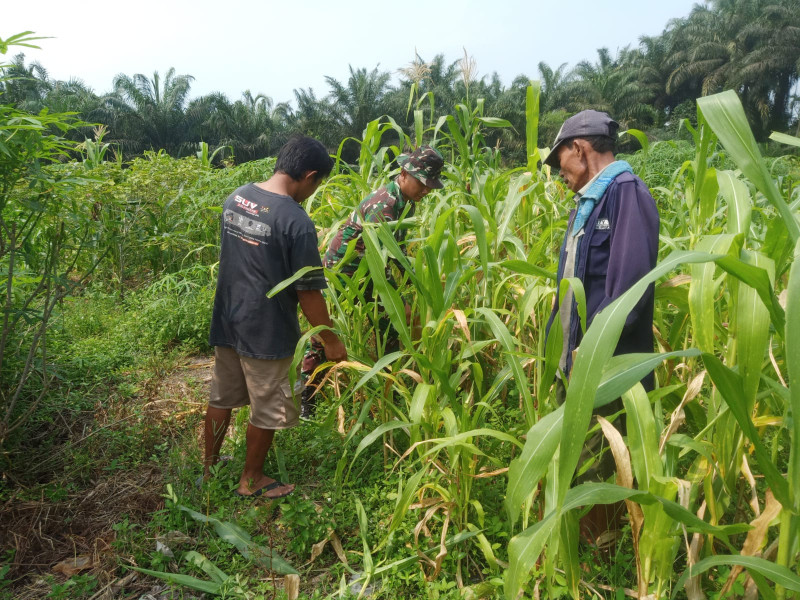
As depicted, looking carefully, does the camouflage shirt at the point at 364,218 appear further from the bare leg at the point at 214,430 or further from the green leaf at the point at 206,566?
the green leaf at the point at 206,566

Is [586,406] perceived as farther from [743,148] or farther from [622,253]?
[622,253]

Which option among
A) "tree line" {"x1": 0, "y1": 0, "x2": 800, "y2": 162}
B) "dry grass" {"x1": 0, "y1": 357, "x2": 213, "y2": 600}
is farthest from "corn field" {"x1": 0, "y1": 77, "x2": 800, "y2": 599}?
"tree line" {"x1": 0, "y1": 0, "x2": 800, "y2": 162}

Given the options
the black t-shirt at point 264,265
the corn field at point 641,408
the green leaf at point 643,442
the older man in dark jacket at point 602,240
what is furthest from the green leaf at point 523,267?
the black t-shirt at point 264,265

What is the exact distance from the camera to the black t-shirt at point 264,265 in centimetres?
231

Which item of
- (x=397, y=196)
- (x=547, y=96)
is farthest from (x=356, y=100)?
(x=397, y=196)

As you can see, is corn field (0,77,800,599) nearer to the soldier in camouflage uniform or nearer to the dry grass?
the soldier in camouflage uniform

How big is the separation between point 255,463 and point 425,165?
63.7 inches

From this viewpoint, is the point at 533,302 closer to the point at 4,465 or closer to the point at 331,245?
the point at 331,245

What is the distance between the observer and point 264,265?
2338 millimetres

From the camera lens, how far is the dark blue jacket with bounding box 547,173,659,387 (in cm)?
175

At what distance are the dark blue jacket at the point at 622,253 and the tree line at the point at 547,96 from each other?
2748 centimetres

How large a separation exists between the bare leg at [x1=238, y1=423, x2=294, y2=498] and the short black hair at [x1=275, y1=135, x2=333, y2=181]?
1.04 metres

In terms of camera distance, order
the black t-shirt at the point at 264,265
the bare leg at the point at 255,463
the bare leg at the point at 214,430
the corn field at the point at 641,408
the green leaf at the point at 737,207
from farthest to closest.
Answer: the bare leg at the point at 214,430
the bare leg at the point at 255,463
the black t-shirt at the point at 264,265
the green leaf at the point at 737,207
the corn field at the point at 641,408

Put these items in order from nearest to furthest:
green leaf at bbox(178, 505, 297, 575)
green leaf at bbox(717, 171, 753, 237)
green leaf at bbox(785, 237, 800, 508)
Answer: green leaf at bbox(785, 237, 800, 508) < green leaf at bbox(717, 171, 753, 237) < green leaf at bbox(178, 505, 297, 575)
